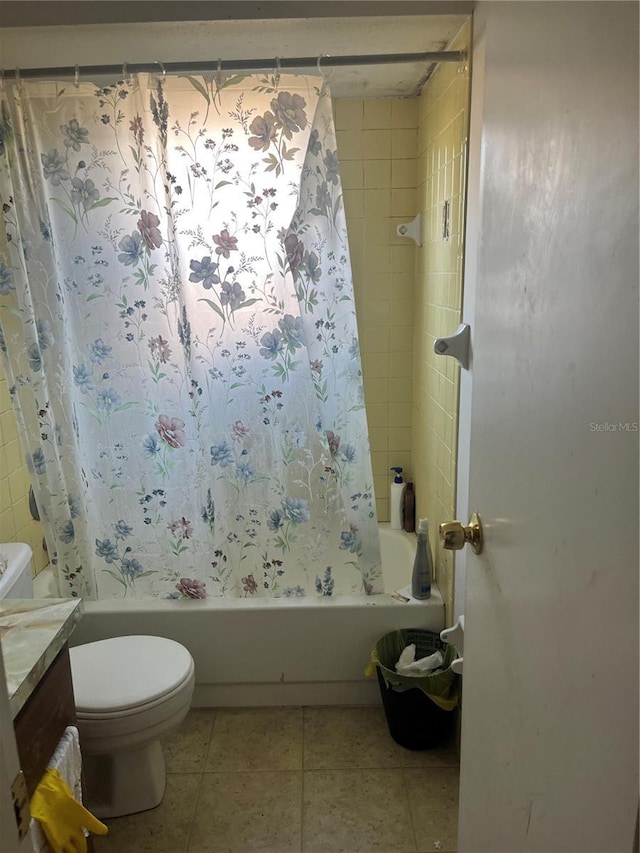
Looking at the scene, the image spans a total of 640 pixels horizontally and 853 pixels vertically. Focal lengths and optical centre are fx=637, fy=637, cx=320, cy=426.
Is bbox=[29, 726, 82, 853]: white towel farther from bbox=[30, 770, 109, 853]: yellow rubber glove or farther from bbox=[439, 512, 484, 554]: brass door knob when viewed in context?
bbox=[439, 512, 484, 554]: brass door knob

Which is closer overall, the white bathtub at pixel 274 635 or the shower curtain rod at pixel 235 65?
the shower curtain rod at pixel 235 65

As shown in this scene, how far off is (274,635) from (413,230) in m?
1.66

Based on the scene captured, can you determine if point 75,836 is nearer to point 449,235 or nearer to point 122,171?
point 122,171

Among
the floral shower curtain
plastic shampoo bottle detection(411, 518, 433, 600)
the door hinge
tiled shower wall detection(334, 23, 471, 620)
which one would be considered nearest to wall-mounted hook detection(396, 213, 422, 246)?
tiled shower wall detection(334, 23, 471, 620)

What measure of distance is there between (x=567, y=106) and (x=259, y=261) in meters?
1.37

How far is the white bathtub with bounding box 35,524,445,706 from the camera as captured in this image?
7.36ft

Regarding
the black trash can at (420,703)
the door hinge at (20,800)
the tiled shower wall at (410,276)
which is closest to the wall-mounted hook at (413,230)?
the tiled shower wall at (410,276)

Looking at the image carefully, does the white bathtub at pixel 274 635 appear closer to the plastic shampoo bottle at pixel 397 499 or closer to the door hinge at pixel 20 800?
the plastic shampoo bottle at pixel 397 499

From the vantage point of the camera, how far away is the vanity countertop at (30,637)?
1106 millimetres

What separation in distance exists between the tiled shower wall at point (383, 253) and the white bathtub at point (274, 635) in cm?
86

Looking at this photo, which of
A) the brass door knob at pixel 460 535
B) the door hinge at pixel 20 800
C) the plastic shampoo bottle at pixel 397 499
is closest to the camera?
the door hinge at pixel 20 800

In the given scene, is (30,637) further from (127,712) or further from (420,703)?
(420,703)

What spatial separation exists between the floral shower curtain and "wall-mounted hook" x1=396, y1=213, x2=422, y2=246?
2.29ft

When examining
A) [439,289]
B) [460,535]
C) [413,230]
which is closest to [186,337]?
[439,289]
